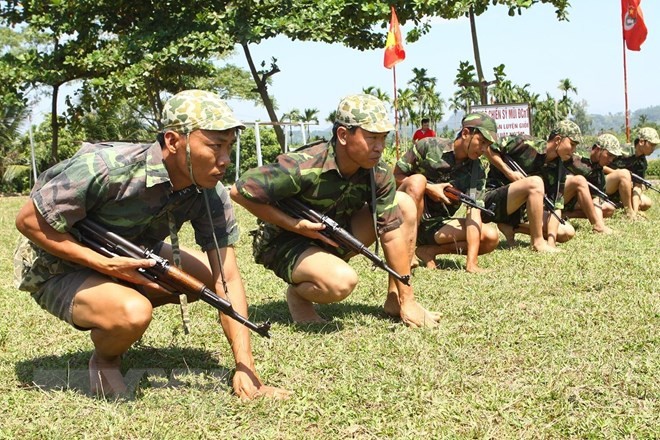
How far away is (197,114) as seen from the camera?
A: 338 centimetres

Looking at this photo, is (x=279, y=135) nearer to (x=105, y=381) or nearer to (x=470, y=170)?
(x=470, y=170)

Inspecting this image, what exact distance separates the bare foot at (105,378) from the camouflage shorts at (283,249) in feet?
4.77

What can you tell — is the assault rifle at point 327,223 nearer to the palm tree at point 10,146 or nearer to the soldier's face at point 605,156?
the soldier's face at point 605,156

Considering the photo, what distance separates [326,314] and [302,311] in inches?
12.2

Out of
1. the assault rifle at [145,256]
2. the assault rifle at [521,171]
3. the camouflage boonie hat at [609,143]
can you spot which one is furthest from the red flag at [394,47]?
the assault rifle at [145,256]

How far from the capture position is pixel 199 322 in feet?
17.2

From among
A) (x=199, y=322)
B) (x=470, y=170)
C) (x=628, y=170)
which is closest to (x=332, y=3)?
(x=628, y=170)

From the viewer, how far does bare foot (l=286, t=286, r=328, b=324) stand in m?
5.20

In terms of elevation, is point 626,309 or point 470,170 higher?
point 470,170

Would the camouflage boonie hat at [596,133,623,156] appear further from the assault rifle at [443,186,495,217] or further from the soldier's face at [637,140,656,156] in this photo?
the assault rifle at [443,186,495,217]

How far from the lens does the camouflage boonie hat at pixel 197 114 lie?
11.1 ft

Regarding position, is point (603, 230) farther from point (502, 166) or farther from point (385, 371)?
point (385, 371)

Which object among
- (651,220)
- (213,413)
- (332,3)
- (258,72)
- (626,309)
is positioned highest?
(332,3)

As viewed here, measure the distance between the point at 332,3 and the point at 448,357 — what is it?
11.1 m
